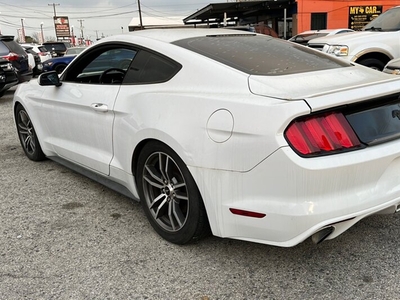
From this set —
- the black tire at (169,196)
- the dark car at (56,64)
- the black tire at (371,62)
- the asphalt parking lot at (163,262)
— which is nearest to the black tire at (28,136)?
the asphalt parking lot at (163,262)

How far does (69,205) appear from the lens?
3684 mm

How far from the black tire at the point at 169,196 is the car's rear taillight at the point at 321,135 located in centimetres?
75

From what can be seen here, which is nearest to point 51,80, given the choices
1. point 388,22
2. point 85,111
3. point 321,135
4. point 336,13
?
point 85,111

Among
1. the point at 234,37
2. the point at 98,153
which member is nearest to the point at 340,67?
the point at 234,37

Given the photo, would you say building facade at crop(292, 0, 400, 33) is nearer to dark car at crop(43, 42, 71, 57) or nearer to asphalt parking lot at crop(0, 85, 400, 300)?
dark car at crop(43, 42, 71, 57)

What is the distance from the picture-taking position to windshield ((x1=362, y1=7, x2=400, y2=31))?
8227 millimetres

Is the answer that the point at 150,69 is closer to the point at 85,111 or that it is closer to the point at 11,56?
the point at 85,111

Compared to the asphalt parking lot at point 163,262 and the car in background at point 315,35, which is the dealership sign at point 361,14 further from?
the asphalt parking lot at point 163,262

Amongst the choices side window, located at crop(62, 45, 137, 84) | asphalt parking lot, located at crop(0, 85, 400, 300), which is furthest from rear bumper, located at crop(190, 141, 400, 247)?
side window, located at crop(62, 45, 137, 84)

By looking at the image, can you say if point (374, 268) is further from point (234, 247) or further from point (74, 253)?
point (74, 253)

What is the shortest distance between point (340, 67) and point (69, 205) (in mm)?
2616

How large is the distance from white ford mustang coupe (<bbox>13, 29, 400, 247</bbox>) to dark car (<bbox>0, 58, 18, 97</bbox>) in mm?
8248

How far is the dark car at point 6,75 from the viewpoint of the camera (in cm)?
1041

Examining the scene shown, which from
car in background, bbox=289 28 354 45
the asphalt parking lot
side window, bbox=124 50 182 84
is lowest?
the asphalt parking lot
